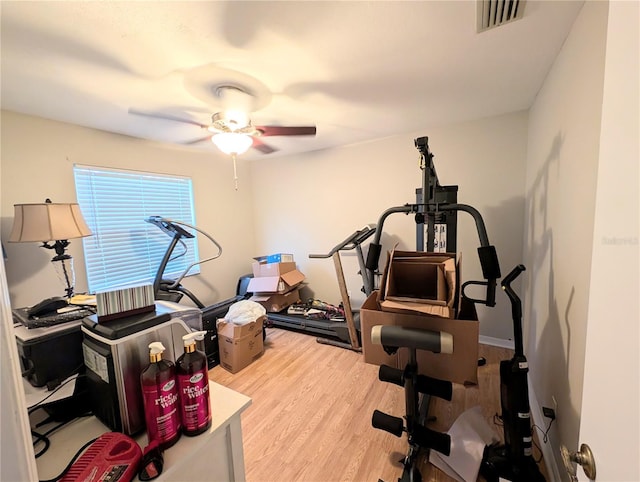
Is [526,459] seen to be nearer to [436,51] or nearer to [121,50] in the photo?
[436,51]

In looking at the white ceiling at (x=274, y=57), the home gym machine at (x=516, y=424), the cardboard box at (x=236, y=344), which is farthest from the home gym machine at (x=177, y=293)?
the home gym machine at (x=516, y=424)

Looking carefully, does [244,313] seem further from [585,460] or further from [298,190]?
[585,460]

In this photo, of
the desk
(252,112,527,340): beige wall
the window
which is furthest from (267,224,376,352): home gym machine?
the desk

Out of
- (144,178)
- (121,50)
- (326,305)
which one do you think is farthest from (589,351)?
(144,178)

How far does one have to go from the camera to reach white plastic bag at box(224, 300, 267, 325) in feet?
8.54

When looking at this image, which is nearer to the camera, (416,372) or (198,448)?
(198,448)

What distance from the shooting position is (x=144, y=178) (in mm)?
3041

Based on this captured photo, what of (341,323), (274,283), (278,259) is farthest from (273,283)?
(341,323)

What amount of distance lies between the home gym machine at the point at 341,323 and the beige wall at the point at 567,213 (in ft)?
4.34

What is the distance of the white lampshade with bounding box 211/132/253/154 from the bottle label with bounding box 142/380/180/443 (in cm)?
161

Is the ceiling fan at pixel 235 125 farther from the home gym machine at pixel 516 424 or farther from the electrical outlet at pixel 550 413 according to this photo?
the electrical outlet at pixel 550 413

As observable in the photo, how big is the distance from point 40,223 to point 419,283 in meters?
2.55

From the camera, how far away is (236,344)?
2508mm

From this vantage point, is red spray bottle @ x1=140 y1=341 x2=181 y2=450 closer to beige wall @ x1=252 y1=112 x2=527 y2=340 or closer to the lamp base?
the lamp base
